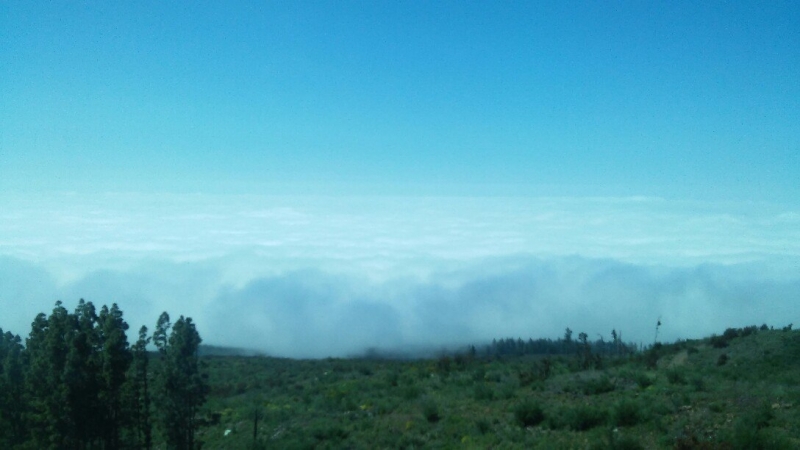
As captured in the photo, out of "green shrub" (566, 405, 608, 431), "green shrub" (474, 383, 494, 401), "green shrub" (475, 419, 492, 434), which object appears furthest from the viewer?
"green shrub" (474, 383, 494, 401)

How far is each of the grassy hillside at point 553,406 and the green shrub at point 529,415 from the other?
4cm

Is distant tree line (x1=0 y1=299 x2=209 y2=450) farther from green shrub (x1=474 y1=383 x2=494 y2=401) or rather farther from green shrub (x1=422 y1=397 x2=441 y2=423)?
green shrub (x1=474 y1=383 x2=494 y2=401)

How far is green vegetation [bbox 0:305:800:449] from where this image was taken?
1906 cm

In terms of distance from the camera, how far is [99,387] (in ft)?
89.9

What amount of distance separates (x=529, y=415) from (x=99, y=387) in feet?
61.1

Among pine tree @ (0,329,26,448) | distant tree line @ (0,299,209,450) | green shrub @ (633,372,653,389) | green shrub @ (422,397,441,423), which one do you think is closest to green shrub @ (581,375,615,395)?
green shrub @ (633,372,653,389)

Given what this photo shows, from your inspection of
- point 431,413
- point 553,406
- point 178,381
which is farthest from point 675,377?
point 178,381

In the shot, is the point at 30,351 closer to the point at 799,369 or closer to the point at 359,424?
the point at 359,424

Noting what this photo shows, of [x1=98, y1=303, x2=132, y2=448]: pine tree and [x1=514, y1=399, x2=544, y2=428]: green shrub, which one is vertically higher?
[x1=98, y1=303, x2=132, y2=448]: pine tree

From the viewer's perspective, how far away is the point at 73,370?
26469 mm

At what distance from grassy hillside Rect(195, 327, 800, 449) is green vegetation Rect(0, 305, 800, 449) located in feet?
0.25

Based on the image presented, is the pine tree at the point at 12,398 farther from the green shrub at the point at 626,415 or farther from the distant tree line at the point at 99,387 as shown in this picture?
the green shrub at the point at 626,415

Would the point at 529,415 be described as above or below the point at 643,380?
below

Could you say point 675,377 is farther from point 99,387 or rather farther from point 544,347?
point 544,347
